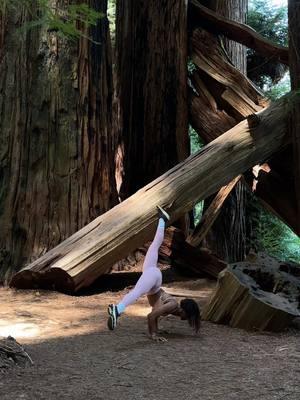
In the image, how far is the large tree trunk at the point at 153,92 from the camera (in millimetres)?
9477

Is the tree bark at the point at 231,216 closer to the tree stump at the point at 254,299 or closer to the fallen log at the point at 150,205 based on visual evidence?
the fallen log at the point at 150,205

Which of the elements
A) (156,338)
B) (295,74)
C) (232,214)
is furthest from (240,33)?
(156,338)

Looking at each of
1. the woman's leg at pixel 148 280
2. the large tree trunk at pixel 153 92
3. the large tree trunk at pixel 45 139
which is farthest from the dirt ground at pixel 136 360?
the large tree trunk at pixel 153 92

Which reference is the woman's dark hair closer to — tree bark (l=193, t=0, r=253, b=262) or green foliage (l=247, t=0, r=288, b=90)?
tree bark (l=193, t=0, r=253, b=262)

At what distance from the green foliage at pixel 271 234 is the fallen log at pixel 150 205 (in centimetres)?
399

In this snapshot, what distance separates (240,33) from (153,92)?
1779 millimetres

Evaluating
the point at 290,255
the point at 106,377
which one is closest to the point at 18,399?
the point at 106,377

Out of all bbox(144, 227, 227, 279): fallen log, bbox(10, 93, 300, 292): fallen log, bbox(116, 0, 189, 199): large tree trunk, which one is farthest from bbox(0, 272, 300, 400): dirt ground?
bbox(116, 0, 189, 199): large tree trunk

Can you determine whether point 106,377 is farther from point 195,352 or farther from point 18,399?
point 195,352

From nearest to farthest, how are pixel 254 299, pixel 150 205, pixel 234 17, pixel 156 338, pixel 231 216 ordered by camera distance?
pixel 156 338 → pixel 254 299 → pixel 150 205 → pixel 231 216 → pixel 234 17

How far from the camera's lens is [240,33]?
30.4 ft

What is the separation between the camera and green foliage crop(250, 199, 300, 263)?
453 inches

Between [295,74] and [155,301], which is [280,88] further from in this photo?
[155,301]

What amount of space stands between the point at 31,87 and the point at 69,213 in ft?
5.88
